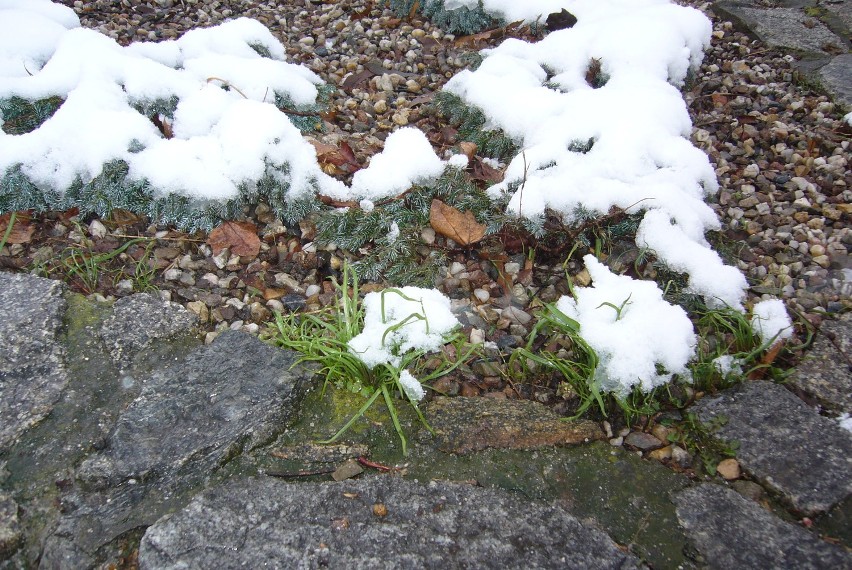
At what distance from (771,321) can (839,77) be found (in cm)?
189

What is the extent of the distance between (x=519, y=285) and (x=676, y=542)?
3.41 ft

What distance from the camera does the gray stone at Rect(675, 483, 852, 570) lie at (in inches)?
53.3

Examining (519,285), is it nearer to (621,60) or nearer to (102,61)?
(621,60)

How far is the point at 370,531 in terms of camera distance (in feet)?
4.54

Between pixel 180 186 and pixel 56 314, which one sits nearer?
pixel 56 314

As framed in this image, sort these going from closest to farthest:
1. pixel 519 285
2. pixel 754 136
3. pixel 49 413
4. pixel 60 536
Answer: pixel 60 536 < pixel 49 413 < pixel 519 285 < pixel 754 136

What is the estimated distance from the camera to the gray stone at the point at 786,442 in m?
1.52

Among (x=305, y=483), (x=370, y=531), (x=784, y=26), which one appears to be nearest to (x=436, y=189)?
(x=305, y=483)

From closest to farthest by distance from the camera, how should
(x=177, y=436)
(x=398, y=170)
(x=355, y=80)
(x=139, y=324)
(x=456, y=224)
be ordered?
(x=177, y=436) < (x=139, y=324) < (x=456, y=224) < (x=398, y=170) < (x=355, y=80)

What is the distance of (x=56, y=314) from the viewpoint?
191 cm

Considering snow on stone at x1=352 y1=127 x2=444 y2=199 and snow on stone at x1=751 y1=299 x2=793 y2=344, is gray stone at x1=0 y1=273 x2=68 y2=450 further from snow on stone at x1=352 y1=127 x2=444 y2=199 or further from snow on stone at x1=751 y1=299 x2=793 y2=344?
snow on stone at x1=751 y1=299 x2=793 y2=344

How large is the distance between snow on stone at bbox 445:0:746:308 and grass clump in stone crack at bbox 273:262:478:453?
61 centimetres

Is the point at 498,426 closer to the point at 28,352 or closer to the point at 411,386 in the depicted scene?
the point at 411,386

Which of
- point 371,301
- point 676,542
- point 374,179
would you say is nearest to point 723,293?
point 676,542
